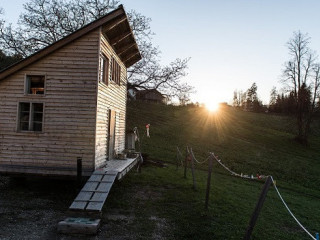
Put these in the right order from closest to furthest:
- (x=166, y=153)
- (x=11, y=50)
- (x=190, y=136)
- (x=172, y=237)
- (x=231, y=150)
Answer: (x=172, y=237), (x=11, y=50), (x=166, y=153), (x=231, y=150), (x=190, y=136)

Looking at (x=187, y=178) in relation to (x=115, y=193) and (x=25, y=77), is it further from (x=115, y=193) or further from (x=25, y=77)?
(x=25, y=77)

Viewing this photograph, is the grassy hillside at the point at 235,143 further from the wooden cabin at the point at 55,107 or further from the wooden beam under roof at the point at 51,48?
the wooden beam under roof at the point at 51,48

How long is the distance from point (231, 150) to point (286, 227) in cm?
2087

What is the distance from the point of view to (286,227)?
840cm

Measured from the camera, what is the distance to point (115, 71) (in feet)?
48.2

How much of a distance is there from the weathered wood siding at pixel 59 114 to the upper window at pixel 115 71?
310 centimetres

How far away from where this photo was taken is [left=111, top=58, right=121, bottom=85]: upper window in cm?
1394

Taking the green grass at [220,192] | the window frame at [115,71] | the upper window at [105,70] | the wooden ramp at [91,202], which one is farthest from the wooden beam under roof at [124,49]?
the wooden ramp at [91,202]

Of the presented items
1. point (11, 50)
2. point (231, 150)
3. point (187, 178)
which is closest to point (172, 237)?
point (187, 178)

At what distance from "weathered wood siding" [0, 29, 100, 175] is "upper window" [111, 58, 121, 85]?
310 cm

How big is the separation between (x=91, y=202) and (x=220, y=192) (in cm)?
622

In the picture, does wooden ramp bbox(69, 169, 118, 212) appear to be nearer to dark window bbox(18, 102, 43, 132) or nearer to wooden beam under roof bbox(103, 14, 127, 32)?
dark window bbox(18, 102, 43, 132)

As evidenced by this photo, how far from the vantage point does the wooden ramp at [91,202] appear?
6836mm

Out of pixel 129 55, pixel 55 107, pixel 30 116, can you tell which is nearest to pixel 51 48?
pixel 55 107
